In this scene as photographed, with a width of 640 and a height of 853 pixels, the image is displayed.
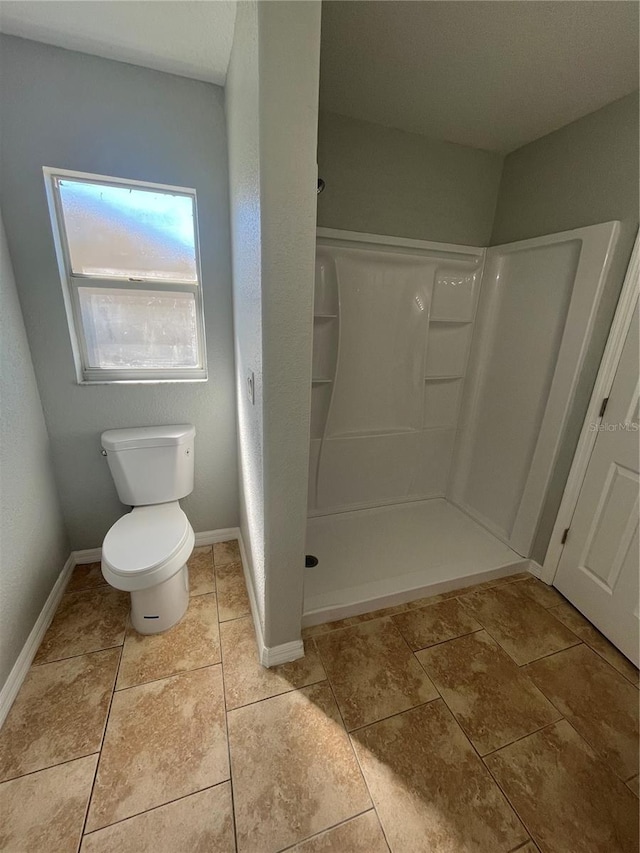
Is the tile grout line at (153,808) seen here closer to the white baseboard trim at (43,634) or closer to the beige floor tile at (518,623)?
the white baseboard trim at (43,634)

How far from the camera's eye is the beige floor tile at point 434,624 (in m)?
1.54

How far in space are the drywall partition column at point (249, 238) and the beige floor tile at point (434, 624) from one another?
69 cm

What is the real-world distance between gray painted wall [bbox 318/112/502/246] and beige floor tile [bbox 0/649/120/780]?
2314 mm

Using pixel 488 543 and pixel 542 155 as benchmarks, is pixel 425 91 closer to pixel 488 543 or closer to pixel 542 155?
pixel 542 155

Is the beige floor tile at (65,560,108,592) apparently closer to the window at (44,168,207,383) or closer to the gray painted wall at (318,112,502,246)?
the window at (44,168,207,383)

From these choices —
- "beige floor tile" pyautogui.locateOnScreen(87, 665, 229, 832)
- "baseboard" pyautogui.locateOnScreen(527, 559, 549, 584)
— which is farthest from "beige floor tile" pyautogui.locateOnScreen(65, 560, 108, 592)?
"baseboard" pyautogui.locateOnScreen(527, 559, 549, 584)

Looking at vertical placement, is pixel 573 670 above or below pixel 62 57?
below

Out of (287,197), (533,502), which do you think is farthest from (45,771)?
(533,502)

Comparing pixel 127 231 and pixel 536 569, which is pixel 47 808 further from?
pixel 536 569

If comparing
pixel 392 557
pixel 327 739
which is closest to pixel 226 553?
pixel 392 557

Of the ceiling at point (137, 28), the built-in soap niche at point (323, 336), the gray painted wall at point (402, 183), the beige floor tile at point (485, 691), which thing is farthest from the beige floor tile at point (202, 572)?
the ceiling at point (137, 28)

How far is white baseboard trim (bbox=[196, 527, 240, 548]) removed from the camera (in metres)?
2.08

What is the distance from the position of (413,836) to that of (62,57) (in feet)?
9.56

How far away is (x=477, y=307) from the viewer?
2.21 metres
